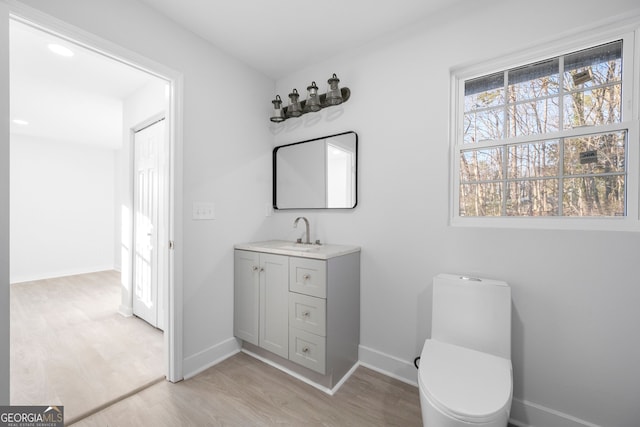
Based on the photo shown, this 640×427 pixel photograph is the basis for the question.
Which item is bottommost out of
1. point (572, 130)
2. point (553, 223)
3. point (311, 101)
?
point (553, 223)

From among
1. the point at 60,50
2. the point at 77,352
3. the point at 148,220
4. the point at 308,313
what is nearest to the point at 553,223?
the point at 308,313

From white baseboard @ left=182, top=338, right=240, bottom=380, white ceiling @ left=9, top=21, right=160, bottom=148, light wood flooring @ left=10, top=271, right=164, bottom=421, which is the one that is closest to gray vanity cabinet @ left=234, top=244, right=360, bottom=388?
white baseboard @ left=182, top=338, right=240, bottom=380

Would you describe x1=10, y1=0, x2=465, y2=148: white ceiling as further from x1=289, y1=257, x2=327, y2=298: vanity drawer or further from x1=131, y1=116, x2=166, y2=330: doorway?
x1=289, y1=257, x2=327, y2=298: vanity drawer

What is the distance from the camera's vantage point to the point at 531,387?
148cm

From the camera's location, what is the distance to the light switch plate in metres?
1.96

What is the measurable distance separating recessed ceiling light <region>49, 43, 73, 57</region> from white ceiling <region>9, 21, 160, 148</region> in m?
0.03

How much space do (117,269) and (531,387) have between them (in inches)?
253

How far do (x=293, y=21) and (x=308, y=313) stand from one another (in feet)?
6.60

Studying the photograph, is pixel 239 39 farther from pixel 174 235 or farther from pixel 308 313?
pixel 308 313

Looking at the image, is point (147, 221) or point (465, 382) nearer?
point (465, 382)

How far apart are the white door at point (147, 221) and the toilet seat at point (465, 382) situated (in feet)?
7.92

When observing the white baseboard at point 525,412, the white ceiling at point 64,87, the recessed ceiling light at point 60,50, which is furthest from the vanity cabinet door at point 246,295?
the recessed ceiling light at point 60,50

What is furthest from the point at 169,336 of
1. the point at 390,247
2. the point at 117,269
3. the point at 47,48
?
the point at 117,269

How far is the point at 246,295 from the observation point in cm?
214
